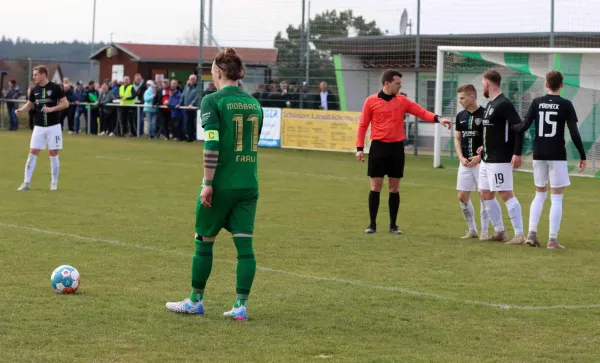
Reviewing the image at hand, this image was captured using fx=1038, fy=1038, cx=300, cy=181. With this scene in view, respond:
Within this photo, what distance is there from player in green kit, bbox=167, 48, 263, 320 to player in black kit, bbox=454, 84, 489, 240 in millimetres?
5531

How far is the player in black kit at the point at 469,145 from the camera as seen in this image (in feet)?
42.1

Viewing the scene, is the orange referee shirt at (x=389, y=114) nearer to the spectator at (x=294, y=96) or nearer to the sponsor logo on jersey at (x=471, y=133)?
the sponsor logo on jersey at (x=471, y=133)

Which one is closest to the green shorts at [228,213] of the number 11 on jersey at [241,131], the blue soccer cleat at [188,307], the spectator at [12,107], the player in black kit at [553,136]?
the number 11 on jersey at [241,131]

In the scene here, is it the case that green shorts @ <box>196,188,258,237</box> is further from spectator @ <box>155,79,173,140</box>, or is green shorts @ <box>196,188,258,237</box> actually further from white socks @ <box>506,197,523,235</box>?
spectator @ <box>155,79,173,140</box>

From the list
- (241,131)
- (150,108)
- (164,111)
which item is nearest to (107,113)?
(150,108)

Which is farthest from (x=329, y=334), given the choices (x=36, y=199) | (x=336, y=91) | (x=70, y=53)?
(x=70, y=53)

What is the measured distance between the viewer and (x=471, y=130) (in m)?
12.9

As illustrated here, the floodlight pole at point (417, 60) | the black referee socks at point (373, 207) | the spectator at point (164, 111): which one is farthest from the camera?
the spectator at point (164, 111)

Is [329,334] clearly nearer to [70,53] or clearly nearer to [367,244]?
[367,244]

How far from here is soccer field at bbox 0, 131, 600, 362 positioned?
22.9ft

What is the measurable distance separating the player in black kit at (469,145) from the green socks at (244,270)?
5.69 meters

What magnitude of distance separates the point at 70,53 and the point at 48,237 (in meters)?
45.1

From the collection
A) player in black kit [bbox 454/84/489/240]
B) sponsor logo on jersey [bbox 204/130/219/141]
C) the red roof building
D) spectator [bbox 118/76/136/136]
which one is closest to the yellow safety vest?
spectator [bbox 118/76/136/136]

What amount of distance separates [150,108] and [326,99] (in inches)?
303
